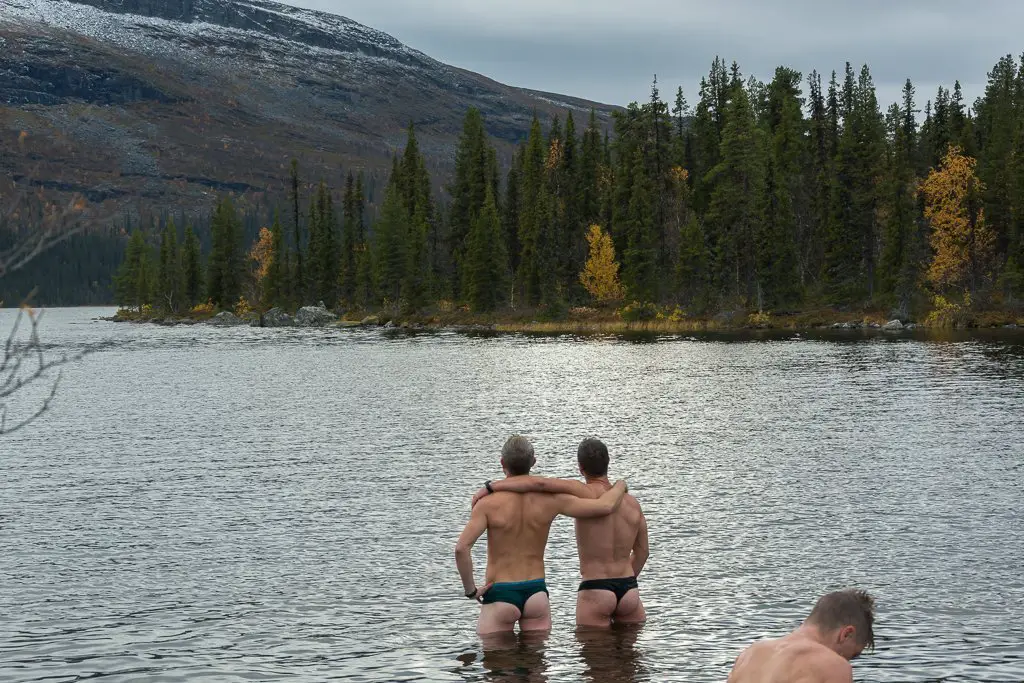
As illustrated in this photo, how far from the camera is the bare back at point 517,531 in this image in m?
12.5

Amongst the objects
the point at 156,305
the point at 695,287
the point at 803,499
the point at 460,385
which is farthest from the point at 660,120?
the point at 803,499

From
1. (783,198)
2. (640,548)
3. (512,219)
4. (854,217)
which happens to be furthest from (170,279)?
(640,548)

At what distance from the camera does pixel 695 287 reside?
119 m

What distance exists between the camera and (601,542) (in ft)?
42.3

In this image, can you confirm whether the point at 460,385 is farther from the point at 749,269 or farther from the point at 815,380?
the point at 749,269

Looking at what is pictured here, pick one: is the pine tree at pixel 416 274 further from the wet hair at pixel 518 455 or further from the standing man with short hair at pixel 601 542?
the wet hair at pixel 518 455

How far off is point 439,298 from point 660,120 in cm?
3986

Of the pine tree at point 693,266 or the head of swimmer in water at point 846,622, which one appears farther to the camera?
the pine tree at point 693,266

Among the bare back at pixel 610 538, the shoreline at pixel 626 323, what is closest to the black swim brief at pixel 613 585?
the bare back at pixel 610 538

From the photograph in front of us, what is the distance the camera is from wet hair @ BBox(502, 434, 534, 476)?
39.4 feet

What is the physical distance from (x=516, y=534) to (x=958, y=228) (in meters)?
99.0

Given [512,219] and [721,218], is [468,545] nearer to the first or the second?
[721,218]

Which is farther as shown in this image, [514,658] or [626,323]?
[626,323]

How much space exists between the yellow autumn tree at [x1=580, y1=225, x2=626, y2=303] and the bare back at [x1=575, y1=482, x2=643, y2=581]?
10859cm
